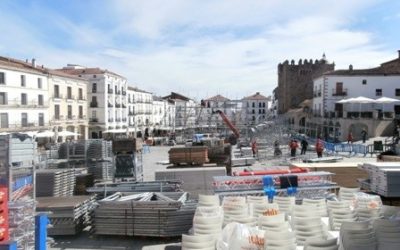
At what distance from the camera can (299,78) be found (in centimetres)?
6906

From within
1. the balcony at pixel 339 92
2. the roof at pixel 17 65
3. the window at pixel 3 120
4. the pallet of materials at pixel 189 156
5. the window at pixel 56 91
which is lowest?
the pallet of materials at pixel 189 156

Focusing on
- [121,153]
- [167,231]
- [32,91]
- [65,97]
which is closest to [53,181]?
[121,153]

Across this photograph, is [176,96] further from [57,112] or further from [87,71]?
[57,112]

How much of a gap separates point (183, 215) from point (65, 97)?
42.2 metres

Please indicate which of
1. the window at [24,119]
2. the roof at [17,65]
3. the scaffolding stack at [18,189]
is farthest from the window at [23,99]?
the scaffolding stack at [18,189]

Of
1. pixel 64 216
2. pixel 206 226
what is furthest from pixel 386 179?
pixel 64 216

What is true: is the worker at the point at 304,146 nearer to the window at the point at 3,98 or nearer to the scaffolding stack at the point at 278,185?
the scaffolding stack at the point at 278,185

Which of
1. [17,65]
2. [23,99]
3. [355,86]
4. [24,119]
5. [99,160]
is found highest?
[17,65]

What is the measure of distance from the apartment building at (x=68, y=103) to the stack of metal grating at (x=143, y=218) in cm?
3484

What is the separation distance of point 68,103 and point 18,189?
42672 mm

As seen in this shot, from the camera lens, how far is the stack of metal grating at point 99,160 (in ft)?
61.5

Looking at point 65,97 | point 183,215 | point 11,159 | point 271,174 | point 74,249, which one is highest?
point 65,97

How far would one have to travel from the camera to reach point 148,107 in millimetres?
78312

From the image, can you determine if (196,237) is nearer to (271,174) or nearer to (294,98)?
(271,174)
